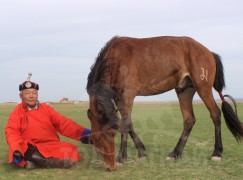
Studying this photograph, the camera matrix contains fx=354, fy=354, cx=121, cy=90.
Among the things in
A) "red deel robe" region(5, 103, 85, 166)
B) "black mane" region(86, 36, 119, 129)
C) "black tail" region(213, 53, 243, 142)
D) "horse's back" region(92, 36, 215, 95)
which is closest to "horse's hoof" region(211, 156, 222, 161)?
"black tail" region(213, 53, 243, 142)

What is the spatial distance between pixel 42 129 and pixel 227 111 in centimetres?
382

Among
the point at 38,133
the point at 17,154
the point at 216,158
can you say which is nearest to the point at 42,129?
the point at 38,133

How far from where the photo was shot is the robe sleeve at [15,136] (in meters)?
5.19

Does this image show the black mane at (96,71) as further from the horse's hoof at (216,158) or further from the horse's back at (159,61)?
the horse's hoof at (216,158)

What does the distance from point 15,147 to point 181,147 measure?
3.17 m

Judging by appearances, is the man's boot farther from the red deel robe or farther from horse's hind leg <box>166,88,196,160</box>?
horse's hind leg <box>166,88,196,160</box>

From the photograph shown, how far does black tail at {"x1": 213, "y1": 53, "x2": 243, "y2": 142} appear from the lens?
720cm

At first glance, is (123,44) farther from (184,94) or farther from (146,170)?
(146,170)

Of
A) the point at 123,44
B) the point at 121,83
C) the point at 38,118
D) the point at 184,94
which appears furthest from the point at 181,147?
the point at 38,118

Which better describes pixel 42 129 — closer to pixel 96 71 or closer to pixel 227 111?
pixel 96 71

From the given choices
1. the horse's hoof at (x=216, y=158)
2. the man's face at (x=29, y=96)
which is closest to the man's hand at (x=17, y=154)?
the man's face at (x=29, y=96)

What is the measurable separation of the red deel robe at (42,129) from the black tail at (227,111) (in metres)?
3.24

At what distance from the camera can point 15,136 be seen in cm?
535

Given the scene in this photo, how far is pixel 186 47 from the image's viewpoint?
700 centimetres
